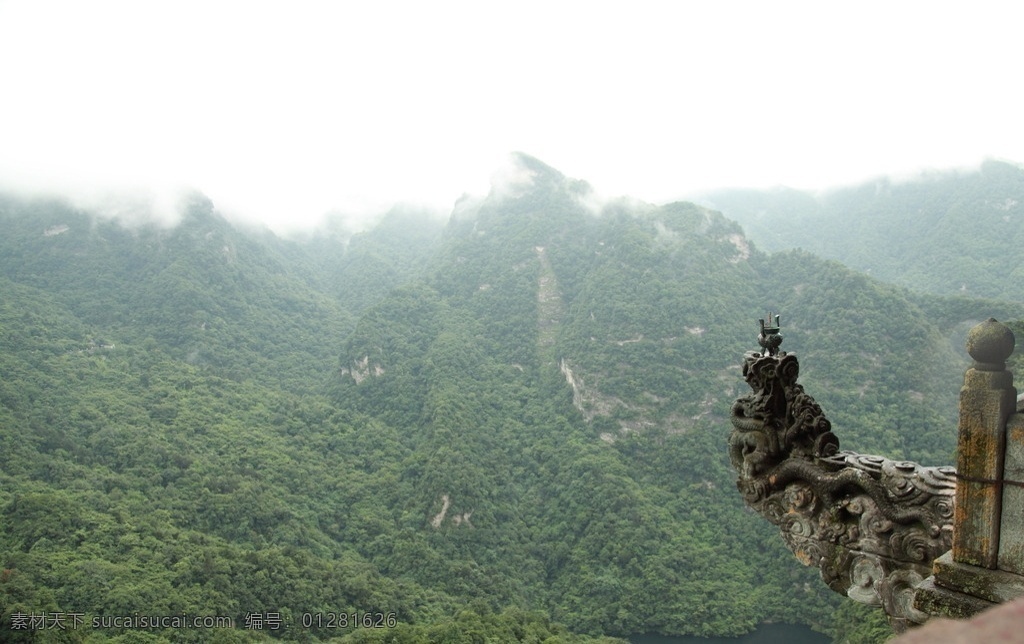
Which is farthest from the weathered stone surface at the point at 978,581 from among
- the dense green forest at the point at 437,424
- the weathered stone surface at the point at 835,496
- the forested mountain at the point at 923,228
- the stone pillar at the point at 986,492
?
the forested mountain at the point at 923,228

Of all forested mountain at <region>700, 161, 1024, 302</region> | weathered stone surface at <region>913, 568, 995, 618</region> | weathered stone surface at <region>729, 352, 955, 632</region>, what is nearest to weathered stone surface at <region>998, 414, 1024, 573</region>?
weathered stone surface at <region>913, 568, 995, 618</region>

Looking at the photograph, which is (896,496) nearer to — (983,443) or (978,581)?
(978,581)

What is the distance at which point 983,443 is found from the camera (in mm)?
4012

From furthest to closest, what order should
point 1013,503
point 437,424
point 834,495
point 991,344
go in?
point 437,424, point 834,495, point 1013,503, point 991,344

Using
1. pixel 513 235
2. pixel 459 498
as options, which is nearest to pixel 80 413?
pixel 459 498

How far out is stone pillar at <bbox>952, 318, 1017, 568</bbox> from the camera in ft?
12.7

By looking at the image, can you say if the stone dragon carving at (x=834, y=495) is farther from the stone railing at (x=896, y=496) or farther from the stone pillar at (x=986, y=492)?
the stone pillar at (x=986, y=492)

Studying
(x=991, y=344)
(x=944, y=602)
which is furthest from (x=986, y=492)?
(x=991, y=344)

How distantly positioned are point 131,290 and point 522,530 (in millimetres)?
56516

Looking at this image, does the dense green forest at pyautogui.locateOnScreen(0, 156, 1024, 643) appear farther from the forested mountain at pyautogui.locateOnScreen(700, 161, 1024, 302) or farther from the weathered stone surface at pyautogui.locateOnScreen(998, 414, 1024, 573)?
the weathered stone surface at pyautogui.locateOnScreen(998, 414, 1024, 573)

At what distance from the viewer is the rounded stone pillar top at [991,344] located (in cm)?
382

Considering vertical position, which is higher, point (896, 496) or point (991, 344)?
point (991, 344)

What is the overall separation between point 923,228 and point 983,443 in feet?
315

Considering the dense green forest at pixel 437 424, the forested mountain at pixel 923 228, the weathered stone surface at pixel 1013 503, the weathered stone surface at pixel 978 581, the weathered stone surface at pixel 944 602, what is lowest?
the dense green forest at pixel 437 424
